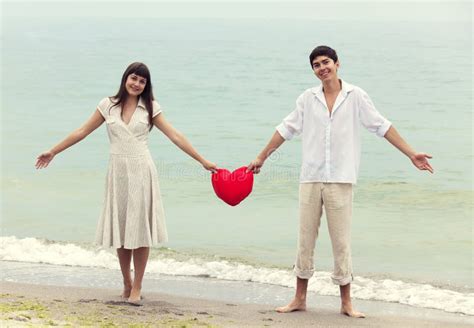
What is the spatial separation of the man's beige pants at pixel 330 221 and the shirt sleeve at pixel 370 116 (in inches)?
16.6

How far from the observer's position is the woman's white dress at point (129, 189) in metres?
6.38

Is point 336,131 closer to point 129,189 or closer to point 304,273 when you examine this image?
point 304,273

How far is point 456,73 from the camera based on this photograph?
30641mm

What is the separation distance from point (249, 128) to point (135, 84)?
15205 millimetres

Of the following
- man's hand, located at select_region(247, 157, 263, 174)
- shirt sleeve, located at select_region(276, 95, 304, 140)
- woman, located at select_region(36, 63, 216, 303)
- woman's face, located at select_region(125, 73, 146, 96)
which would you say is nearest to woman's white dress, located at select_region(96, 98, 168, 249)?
woman, located at select_region(36, 63, 216, 303)

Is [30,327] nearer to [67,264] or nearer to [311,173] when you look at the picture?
[311,173]

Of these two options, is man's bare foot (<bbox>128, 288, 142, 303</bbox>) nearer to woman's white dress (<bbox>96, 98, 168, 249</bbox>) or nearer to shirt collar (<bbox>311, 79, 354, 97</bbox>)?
woman's white dress (<bbox>96, 98, 168, 249</bbox>)

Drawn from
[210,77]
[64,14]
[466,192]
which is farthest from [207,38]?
[466,192]

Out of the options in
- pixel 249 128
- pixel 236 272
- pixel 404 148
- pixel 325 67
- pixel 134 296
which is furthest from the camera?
pixel 249 128

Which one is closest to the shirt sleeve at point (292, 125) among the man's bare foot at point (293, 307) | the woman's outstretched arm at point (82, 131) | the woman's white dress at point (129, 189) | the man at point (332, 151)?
the man at point (332, 151)

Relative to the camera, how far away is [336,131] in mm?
6168

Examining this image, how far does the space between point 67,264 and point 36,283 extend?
0.94 metres

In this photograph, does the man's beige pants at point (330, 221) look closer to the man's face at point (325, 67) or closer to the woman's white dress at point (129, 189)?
the man's face at point (325, 67)

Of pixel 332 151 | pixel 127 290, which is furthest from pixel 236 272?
pixel 332 151
